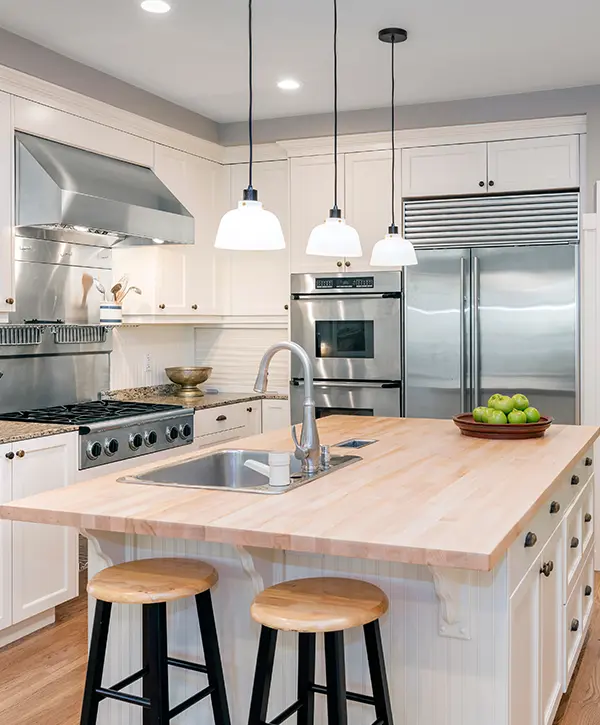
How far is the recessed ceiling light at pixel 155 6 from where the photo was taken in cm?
348

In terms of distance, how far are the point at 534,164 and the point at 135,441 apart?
8.88ft

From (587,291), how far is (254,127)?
7.76ft

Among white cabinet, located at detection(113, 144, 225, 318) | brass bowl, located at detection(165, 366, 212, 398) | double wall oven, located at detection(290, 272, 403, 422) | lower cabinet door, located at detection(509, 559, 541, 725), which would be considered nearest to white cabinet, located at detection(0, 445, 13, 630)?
white cabinet, located at detection(113, 144, 225, 318)

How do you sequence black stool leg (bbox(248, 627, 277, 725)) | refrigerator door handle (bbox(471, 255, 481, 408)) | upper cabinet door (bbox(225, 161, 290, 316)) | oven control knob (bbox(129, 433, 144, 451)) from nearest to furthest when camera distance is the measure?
black stool leg (bbox(248, 627, 277, 725)) < oven control knob (bbox(129, 433, 144, 451)) < refrigerator door handle (bbox(471, 255, 481, 408)) < upper cabinet door (bbox(225, 161, 290, 316))

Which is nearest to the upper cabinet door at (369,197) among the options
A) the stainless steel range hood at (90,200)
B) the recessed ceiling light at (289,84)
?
the recessed ceiling light at (289,84)

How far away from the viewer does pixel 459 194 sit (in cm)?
496

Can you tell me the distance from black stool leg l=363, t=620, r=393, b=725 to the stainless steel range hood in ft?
8.33

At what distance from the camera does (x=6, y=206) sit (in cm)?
383

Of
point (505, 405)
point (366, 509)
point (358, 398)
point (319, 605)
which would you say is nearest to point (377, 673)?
point (319, 605)

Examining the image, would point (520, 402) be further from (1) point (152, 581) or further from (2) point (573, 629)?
(1) point (152, 581)

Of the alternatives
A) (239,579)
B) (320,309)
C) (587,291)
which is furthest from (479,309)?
(239,579)

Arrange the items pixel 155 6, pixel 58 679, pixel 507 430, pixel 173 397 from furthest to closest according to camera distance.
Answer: pixel 173 397 < pixel 155 6 < pixel 507 430 < pixel 58 679

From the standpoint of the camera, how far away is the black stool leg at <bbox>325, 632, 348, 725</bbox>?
77.9 inches

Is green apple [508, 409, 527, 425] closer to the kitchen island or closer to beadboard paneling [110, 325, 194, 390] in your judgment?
the kitchen island
